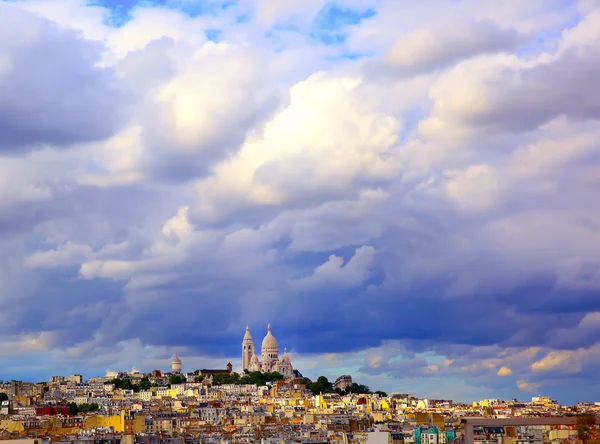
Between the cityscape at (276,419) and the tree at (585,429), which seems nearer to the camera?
the tree at (585,429)

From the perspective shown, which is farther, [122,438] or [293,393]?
[293,393]

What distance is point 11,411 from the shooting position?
492 ft

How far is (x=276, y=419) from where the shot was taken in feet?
457

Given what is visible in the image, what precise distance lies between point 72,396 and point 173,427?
7281cm

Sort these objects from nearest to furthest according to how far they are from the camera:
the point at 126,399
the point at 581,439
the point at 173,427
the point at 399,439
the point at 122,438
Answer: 1. the point at 581,439
2. the point at 122,438
3. the point at 399,439
4. the point at 173,427
5. the point at 126,399

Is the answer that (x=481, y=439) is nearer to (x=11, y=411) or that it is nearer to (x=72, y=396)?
(x=11, y=411)

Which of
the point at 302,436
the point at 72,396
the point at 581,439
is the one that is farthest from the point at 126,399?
the point at 581,439

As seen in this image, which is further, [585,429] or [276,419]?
[276,419]

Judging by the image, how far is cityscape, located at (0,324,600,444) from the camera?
8644 centimetres

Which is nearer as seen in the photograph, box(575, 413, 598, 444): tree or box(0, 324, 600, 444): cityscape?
box(575, 413, 598, 444): tree

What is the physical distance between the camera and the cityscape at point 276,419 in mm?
86438

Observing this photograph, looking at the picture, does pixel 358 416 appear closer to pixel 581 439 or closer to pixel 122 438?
pixel 122 438

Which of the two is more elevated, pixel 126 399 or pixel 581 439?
pixel 126 399

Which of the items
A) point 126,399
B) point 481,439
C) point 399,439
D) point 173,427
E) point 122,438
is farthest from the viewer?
point 126,399
